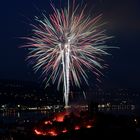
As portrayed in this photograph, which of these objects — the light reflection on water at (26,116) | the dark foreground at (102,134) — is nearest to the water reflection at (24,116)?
the light reflection on water at (26,116)

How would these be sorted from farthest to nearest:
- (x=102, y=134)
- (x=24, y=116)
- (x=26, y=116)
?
(x=24, y=116)
(x=26, y=116)
(x=102, y=134)

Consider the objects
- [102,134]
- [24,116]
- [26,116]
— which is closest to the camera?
[102,134]

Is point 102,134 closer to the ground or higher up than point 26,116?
higher up

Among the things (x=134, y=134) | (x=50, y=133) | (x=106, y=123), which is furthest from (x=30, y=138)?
(x=134, y=134)

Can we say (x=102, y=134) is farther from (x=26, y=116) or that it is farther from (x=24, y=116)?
(x=24, y=116)

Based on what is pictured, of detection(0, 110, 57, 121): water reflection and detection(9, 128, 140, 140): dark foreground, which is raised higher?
detection(9, 128, 140, 140): dark foreground

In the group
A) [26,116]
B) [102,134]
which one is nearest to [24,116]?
[26,116]

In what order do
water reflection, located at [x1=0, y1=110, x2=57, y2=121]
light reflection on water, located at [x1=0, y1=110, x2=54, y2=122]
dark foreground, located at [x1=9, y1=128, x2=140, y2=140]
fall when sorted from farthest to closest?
water reflection, located at [x1=0, y1=110, x2=57, y2=121] < light reflection on water, located at [x1=0, y1=110, x2=54, y2=122] < dark foreground, located at [x1=9, y1=128, x2=140, y2=140]

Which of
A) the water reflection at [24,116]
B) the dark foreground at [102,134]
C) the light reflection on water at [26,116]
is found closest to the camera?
the dark foreground at [102,134]

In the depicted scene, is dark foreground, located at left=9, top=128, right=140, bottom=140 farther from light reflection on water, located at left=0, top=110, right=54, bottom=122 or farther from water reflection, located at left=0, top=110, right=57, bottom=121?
water reflection, located at left=0, top=110, right=57, bottom=121

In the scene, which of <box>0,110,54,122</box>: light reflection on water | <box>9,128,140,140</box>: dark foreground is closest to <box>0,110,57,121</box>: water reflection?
<box>0,110,54,122</box>: light reflection on water

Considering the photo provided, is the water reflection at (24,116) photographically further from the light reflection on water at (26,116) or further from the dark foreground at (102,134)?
Result: the dark foreground at (102,134)
